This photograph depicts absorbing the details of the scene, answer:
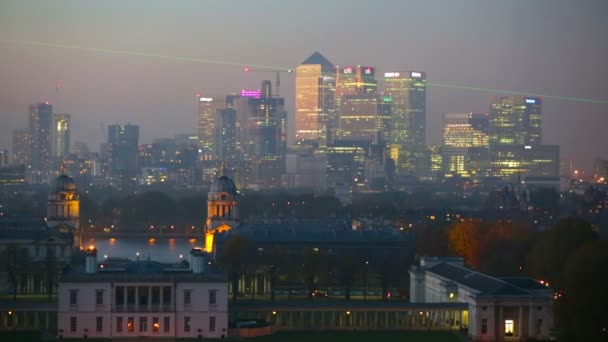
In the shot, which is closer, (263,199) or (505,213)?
(505,213)

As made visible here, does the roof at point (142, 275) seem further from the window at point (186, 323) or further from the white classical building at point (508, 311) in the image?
the white classical building at point (508, 311)

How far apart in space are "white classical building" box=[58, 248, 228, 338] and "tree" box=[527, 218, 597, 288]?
11042 millimetres

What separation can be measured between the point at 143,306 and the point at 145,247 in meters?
41.2

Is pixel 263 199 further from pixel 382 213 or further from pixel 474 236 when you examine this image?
pixel 474 236

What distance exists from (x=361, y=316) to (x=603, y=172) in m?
123

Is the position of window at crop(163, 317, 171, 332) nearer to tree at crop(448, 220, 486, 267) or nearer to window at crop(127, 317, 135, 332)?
window at crop(127, 317, 135, 332)

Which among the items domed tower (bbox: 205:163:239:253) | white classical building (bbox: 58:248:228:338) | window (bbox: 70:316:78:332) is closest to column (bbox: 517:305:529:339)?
white classical building (bbox: 58:248:228:338)

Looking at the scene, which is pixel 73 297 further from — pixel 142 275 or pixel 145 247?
pixel 145 247

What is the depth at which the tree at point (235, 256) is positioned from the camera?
62.5 metres

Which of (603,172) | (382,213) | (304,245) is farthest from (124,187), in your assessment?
(304,245)

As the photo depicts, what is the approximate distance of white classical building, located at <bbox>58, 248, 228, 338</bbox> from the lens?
4475cm

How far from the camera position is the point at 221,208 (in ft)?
271

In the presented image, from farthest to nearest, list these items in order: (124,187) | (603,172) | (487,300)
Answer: (124,187) → (603,172) → (487,300)

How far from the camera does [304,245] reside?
240 ft
